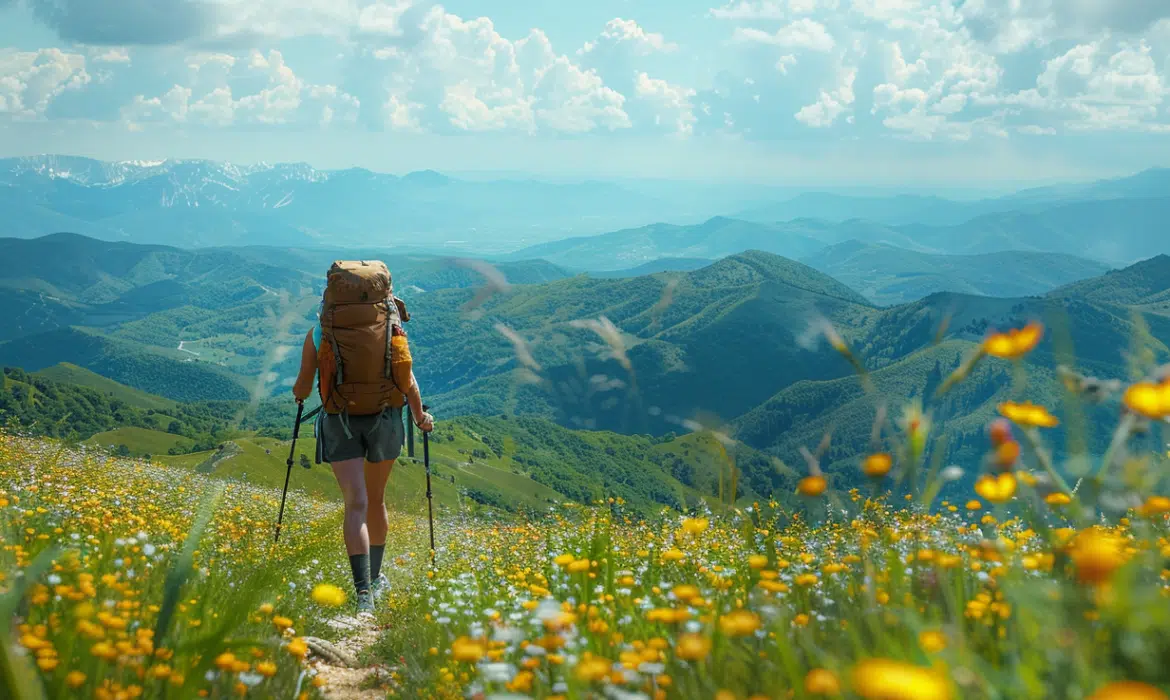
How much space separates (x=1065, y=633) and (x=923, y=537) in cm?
282

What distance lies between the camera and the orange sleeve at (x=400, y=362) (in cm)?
773

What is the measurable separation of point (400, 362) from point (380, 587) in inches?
90.6

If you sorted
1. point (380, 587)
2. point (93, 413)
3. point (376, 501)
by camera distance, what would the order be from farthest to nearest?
point (93, 413), point (376, 501), point (380, 587)

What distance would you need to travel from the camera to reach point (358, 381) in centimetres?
761

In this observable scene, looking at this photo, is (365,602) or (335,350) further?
(365,602)

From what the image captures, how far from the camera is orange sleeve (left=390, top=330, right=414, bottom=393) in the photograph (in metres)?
7.73

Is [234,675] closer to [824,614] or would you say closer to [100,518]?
[824,614]

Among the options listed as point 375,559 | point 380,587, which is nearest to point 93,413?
point 375,559

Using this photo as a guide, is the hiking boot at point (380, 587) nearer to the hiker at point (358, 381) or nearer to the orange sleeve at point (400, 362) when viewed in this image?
the hiker at point (358, 381)

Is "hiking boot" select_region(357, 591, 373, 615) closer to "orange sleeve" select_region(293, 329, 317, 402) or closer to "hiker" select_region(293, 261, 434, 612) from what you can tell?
"hiker" select_region(293, 261, 434, 612)

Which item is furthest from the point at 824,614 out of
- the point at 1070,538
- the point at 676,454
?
the point at 676,454

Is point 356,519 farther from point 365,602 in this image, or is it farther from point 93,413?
point 93,413

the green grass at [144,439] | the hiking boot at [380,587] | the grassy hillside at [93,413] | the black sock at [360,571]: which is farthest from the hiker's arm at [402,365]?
the green grass at [144,439]

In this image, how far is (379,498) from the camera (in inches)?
323
